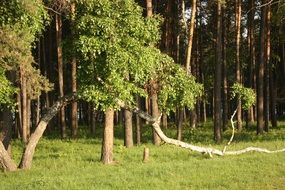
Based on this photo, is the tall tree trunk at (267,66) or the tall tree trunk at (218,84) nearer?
the tall tree trunk at (218,84)

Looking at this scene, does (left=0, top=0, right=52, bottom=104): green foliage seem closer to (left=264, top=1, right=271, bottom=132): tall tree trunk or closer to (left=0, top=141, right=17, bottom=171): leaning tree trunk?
(left=0, top=141, right=17, bottom=171): leaning tree trunk

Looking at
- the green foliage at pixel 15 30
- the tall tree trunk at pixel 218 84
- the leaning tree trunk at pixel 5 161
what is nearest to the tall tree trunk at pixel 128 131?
the tall tree trunk at pixel 218 84

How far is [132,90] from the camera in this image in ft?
56.3

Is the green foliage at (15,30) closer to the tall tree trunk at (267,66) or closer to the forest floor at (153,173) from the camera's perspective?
the forest floor at (153,173)

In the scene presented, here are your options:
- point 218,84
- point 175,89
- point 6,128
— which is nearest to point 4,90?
point 6,128

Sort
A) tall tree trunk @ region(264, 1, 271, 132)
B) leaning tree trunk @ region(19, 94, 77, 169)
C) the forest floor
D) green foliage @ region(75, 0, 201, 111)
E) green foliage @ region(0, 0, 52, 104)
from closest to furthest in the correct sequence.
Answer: the forest floor < green foliage @ region(0, 0, 52, 104) < green foliage @ region(75, 0, 201, 111) < leaning tree trunk @ region(19, 94, 77, 169) < tall tree trunk @ region(264, 1, 271, 132)

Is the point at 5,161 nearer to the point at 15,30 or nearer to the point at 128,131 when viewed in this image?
the point at 15,30

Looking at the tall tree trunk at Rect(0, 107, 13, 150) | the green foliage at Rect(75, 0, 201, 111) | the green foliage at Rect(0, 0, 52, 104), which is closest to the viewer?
the green foliage at Rect(0, 0, 52, 104)

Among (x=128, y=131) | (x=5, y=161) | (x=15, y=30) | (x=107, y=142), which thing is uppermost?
(x=15, y=30)

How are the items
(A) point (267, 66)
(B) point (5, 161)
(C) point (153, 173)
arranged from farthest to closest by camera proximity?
(A) point (267, 66)
(B) point (5, 161)
(C) point (153, 173)

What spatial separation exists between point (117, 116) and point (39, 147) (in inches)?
799

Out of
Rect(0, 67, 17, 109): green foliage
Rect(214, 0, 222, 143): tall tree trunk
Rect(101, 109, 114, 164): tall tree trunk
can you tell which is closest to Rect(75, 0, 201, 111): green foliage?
Rect(0, 67, 17, 109): green foliage

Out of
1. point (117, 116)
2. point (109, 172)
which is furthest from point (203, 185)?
point (117, 116)

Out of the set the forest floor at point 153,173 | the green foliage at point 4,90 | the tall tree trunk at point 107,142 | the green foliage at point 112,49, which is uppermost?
the green foliage at point 112,49
